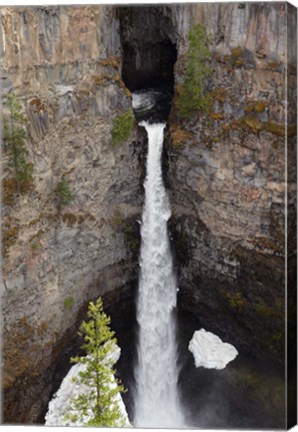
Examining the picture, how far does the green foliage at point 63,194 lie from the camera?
17.3 meters

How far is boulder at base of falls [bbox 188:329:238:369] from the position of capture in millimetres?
17625

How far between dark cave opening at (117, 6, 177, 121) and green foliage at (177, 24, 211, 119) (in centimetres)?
68

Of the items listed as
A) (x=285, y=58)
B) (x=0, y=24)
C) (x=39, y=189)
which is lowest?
(x=39, y=189)

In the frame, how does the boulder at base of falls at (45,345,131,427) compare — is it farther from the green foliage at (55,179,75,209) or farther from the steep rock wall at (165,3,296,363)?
the green foliage at (55,179,75,209)

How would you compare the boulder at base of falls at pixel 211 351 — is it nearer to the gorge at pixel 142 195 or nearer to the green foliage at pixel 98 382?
the gorge at pixel 142 195

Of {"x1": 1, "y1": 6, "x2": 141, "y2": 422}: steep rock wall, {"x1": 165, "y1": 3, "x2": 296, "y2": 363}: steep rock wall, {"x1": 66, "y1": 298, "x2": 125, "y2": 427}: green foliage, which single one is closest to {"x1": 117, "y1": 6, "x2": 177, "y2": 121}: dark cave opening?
{"x1": 165, "y1": 3, "x2": 296, "y2": 363}: steep rock wall

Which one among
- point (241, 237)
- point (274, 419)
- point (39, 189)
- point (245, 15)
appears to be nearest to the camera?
point (274, 419)

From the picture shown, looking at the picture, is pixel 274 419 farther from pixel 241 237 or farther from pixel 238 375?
pixel 241 237

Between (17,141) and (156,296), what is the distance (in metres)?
6.43

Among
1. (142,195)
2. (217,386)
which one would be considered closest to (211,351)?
(217,386)

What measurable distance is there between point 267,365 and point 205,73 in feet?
25.9

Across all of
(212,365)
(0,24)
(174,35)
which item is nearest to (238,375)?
(212,365)

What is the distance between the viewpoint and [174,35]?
17.7 m

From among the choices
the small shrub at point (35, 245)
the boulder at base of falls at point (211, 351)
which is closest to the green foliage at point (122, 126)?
the small shrub at point (35, 245)
